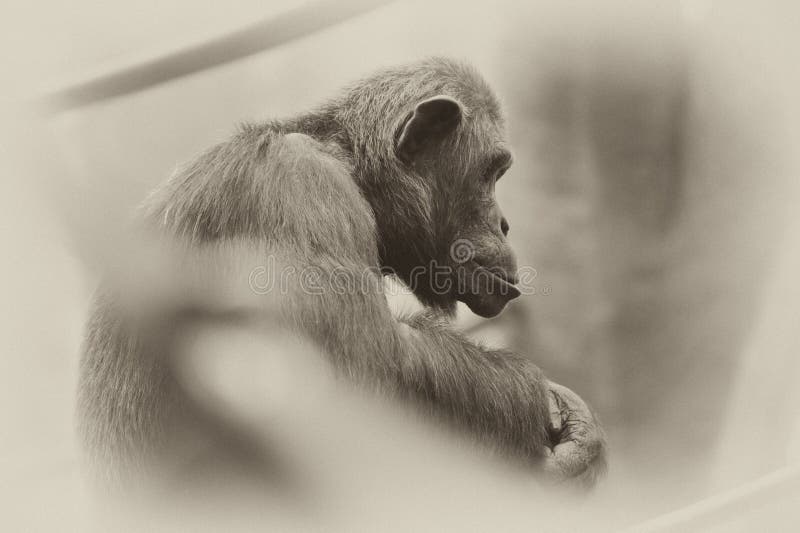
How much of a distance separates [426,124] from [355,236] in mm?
300

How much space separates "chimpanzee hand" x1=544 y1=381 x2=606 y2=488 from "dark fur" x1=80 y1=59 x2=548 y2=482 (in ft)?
0.14

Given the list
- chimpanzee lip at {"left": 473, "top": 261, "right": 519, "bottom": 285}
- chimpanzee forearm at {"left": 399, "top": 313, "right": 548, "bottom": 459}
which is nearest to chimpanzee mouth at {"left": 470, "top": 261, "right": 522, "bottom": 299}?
chimpanzee lip at {"left": 473, "top": 261, "right": 519, "bottom": 285}

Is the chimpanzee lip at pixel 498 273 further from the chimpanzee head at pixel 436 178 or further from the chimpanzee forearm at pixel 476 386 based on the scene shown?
the chimpanzee forearm at pixel 476 386

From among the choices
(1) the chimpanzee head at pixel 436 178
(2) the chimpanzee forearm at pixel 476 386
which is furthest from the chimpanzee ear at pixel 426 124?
(2) the chimpanzee forearm at pixel 476 386

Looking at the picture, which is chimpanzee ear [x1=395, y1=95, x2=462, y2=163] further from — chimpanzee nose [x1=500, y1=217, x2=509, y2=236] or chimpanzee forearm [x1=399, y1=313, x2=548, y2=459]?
chimpanzee forearm [x1=399, y1=313, x2=548, y2=459]

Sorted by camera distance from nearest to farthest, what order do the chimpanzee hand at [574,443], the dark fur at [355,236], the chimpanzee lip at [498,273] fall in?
the dark fur at [355,236], the chimpanzee hand at [574,443], the chimpanzee lip at [498,273]

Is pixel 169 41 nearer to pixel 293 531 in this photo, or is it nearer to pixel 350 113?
pixel 350 113

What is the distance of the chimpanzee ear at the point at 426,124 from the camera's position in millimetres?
1201

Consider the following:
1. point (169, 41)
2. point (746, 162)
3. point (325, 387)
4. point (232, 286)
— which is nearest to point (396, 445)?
point (325, 387)

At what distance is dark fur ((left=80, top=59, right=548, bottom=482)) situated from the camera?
39.6 inches

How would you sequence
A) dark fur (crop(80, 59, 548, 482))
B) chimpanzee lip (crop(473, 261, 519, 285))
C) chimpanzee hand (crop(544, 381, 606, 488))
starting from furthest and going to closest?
chimpanzee lip (crop(473, 261, 519, 285)) → chimpanzee hand (crop(544, 381, 606, 488)) → dark fur (crop(80, 59, 548, 482))

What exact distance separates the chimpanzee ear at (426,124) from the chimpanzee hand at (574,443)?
53 centimetres

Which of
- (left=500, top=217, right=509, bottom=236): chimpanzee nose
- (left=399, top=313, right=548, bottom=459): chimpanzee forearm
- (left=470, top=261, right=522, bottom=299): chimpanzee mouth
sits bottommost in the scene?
(left=399, top=313, right=548, bottom=459): chimpanzee forearm

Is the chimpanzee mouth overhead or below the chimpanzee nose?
below
